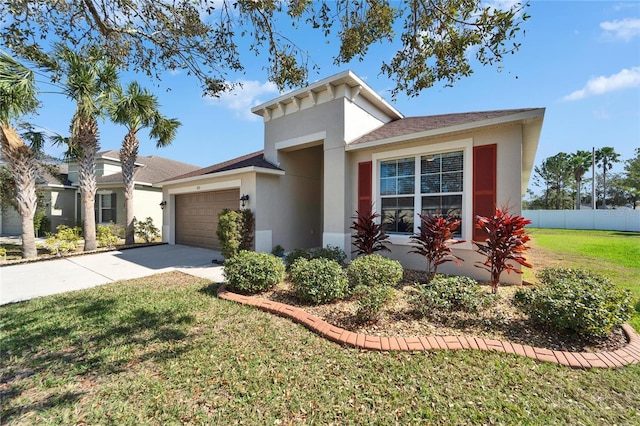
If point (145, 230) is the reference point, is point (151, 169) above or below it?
above

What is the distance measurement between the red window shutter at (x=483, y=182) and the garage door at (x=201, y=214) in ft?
26.7

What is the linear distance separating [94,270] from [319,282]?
755 cm

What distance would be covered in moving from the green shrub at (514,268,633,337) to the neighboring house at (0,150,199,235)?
19.1 meters

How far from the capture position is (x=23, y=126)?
11266 millimetres

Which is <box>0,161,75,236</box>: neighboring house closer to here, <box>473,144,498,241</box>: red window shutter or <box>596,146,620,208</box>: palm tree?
<box>473,144,498,241</box>: red window shutter

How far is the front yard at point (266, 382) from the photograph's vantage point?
245cm

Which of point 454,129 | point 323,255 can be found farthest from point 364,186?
point 454,129

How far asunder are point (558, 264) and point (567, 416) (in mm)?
8438

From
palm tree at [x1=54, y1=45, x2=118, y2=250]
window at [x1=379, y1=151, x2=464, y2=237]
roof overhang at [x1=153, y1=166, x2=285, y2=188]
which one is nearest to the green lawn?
window at [x1=379, y1=151, x2=464, y2=237]

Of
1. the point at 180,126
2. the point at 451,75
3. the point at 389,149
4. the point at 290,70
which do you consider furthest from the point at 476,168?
the point at 180,126

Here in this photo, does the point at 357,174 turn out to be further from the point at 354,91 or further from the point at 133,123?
the point at 133,123

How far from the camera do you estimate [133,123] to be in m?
12.3

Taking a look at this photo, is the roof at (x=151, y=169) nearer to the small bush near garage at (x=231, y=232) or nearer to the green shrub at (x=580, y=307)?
the small bush near garage at (x=231, y=232)

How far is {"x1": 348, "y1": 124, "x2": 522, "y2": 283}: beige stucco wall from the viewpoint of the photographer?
20.5 ft
